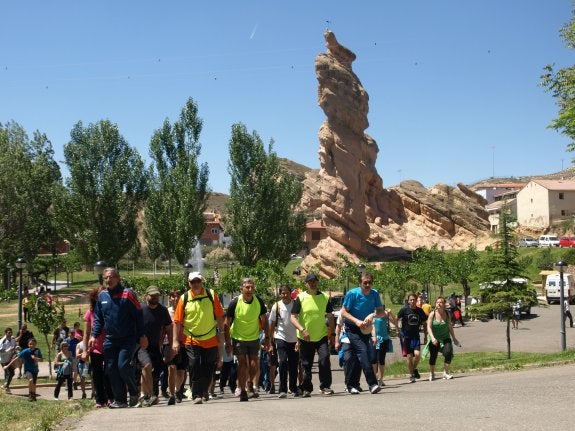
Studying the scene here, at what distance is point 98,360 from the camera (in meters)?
8.93

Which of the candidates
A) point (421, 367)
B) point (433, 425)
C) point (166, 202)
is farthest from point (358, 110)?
point (433, 425)

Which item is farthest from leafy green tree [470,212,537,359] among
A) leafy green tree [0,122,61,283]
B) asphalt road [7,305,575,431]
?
leafy green tree [0,122,61,283]

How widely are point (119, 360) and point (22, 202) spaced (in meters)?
45.3

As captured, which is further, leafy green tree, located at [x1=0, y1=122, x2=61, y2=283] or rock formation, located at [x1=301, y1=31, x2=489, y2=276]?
rock formation, located at [x1=301, y1=31, x2=489, y2=276]

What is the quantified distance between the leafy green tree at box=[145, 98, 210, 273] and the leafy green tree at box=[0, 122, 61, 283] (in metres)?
8.56

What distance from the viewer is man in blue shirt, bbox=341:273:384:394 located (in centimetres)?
966

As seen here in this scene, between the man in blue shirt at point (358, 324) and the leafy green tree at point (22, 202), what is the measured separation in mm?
38193

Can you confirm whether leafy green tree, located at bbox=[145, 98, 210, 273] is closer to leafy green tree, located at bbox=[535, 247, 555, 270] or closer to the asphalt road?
leafy green tree, located at bbox=[535, 247, 555, 270]

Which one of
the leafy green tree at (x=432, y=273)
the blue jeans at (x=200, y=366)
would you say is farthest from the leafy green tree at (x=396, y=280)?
the blue jeans at (x=200, y=366)

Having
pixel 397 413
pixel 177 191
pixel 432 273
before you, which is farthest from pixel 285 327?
pixel 177 191

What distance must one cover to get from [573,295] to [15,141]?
44.0 metres

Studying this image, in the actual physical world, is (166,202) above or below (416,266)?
above

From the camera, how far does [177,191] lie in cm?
4641

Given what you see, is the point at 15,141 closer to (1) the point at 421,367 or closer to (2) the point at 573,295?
(2) the point at 573,295
